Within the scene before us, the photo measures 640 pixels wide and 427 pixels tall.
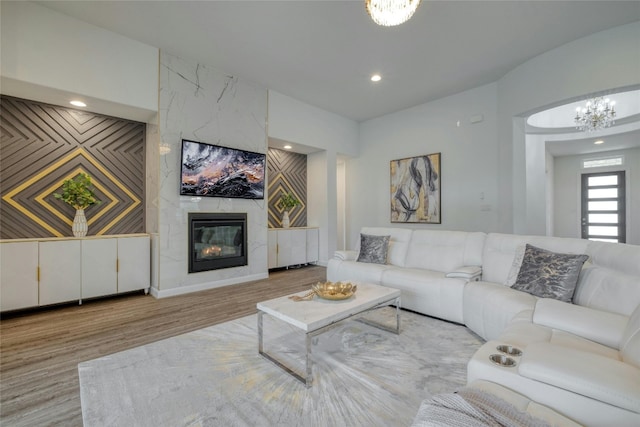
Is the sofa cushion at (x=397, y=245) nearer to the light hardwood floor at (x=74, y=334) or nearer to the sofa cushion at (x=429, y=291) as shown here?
the sofa cushion at (x=429, y=291)

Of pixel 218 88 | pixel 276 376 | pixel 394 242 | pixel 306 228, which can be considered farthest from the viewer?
pixel 306 228

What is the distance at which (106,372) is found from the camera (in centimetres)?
197

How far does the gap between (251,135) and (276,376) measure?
3.71 metres

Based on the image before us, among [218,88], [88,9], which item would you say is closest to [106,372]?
[88,9]

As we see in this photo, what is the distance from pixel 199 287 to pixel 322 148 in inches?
137

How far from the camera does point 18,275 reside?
3039 millimetres

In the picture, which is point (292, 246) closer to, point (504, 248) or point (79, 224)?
point (79, 224)

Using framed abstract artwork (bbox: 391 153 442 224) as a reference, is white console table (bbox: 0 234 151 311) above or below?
below

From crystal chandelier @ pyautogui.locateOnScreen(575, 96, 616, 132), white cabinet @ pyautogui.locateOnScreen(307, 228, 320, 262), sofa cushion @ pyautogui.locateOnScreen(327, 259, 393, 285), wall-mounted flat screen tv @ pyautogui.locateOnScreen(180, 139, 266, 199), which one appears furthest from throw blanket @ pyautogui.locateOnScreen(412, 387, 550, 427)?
crystal chandelier @ pyautogui.locateOnScreen(575, 96, 616, 132)

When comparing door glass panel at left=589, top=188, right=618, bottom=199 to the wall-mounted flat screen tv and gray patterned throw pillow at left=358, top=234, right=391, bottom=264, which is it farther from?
the wall-mounted flat screen tv

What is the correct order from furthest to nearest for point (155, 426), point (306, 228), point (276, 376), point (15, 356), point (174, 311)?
point (306, 228)
point (174, 311)
point (15, 356)
point (276, 376)
point (155, 426)

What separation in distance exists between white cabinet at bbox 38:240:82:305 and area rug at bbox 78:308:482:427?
5.70 feet

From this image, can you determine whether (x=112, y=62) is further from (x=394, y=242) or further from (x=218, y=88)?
(x=394, y=242)

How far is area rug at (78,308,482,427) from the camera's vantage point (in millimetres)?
1552
